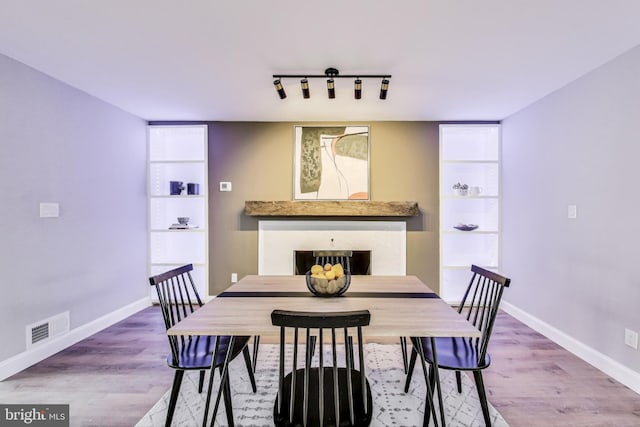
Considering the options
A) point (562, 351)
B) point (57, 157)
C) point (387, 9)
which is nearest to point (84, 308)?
point (57, 157)

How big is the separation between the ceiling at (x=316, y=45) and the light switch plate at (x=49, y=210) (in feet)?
3.54

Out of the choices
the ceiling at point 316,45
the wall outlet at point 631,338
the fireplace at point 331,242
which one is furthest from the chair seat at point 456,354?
the fireplace at point 331,242

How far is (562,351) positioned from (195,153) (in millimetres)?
4494

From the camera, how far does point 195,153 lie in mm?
4172

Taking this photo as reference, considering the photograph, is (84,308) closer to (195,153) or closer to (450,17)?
(195,153)

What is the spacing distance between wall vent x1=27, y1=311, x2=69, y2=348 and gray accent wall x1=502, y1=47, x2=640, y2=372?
442cm

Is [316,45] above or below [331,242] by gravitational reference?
above

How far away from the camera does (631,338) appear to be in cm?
218

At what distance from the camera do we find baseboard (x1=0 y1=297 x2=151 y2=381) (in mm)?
2295

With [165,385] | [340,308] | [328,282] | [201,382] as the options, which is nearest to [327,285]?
[328,282]

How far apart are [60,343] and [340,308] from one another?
2.65 metres

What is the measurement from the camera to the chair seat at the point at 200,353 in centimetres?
164

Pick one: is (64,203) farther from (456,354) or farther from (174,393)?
(456,354)

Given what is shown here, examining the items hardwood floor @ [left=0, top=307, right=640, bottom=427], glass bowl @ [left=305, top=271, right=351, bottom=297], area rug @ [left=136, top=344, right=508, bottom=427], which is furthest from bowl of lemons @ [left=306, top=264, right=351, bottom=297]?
hardwood floor @ [left=0, top=307, right=640, bottom=427]
